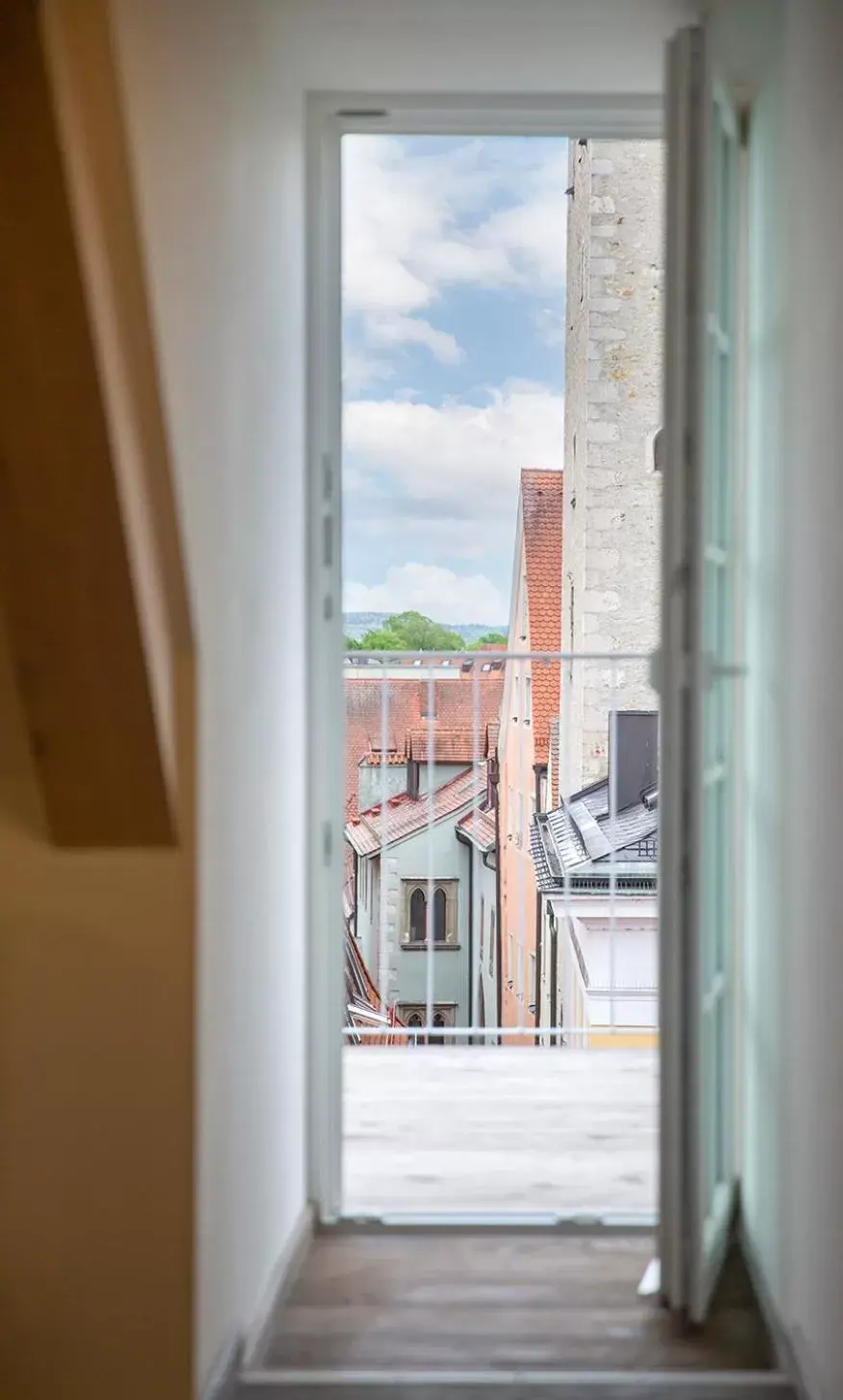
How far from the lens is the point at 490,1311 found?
1978 millimetres

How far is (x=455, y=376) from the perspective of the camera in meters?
12.6

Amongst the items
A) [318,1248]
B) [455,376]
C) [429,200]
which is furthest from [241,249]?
[455,376]

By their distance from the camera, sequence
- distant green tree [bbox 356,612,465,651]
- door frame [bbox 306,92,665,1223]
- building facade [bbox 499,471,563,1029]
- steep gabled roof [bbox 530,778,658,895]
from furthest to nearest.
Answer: building facade [bbox 499,471,563,1029] → distant green tree [bbox 356,612,465,651] → steep gabled roof [bbox 530,778,658,895] → door frame [bbox 306,92,665,1223]

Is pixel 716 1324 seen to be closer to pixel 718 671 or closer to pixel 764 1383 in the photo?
pixel 764 1383

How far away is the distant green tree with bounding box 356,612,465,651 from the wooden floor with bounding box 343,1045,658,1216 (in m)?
6.42

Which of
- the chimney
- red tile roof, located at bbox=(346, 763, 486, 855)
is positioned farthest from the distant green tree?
the chimney

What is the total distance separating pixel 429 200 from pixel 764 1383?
9311 mm

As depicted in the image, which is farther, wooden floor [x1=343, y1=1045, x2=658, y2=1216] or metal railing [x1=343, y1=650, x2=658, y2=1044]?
metal railing [x1=343, y1=650, x2=658, y2=1044]

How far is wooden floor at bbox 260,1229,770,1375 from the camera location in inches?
72.6

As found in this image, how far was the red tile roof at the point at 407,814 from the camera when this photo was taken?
10.7m

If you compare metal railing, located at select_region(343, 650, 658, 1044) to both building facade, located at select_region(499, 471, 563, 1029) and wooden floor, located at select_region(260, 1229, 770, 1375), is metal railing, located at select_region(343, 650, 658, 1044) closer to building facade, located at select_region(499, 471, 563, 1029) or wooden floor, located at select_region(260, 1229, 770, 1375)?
building facade, located at select_region(499, 471, 563, 1029)

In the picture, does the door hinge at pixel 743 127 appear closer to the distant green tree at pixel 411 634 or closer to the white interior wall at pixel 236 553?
the white interior wall at pixel 236 553

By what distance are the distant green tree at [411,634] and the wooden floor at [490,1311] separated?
7.41 metres

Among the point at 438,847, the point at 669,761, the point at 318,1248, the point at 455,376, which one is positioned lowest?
the point at 438,847
